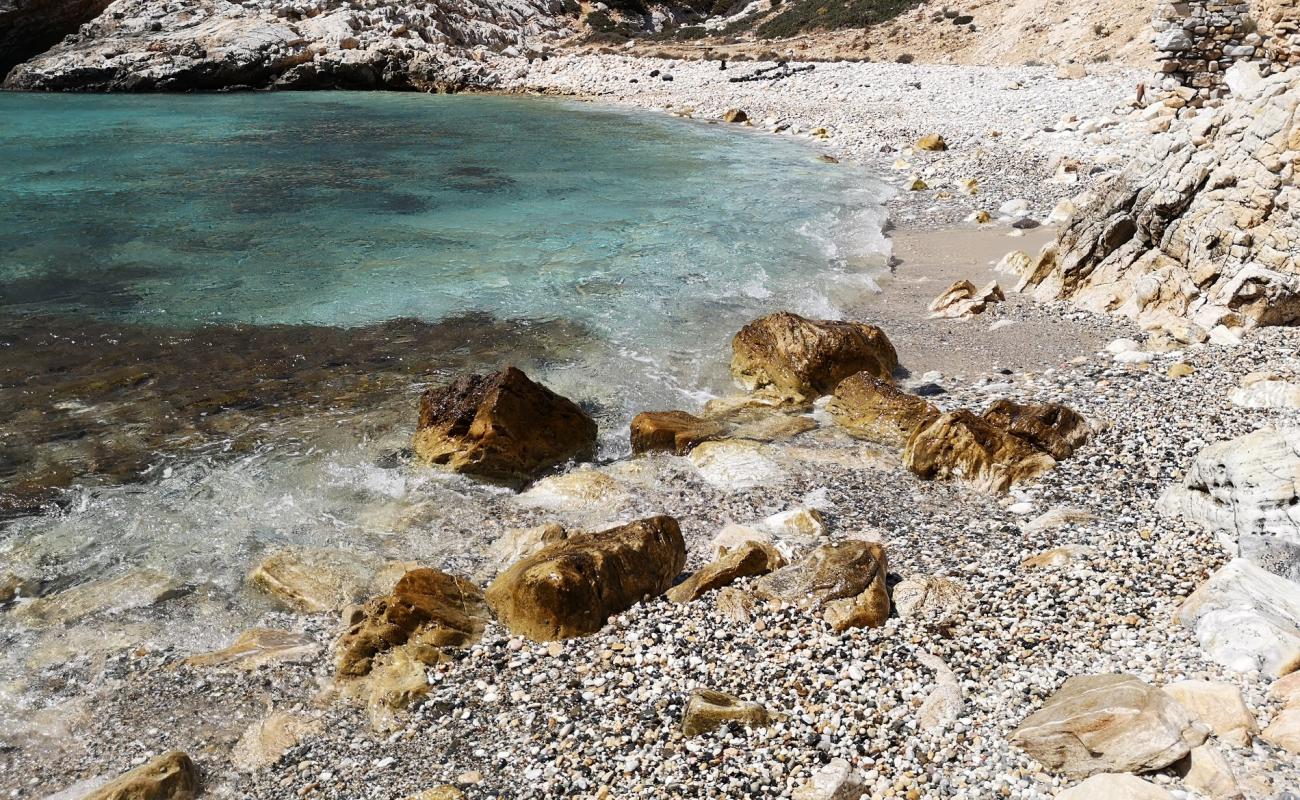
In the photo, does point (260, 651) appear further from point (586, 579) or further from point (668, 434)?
point (668, 434)

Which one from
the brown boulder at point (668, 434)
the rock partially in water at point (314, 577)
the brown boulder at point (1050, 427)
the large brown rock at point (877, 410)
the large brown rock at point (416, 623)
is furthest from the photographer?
the large brown rock at point (877, 410)

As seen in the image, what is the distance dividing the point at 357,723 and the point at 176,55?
165 feet

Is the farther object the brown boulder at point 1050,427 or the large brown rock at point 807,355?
the large brown rock at point 807,355

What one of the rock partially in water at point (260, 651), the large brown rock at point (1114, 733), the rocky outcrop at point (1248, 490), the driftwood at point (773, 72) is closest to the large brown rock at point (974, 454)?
the rocky outcrop at point (1248, 490)

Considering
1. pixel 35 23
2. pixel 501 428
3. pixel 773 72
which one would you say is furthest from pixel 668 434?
pixel 35 23

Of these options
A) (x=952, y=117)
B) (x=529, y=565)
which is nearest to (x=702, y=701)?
(x=529, y=565)

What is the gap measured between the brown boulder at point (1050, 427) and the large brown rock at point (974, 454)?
0.09 metres

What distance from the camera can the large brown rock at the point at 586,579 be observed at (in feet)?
18.5

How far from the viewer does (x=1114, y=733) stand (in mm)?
3863

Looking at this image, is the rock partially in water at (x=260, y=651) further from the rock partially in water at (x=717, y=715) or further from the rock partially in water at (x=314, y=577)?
the rock partially in water at (x=717, y=715)

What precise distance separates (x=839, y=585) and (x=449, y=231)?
13.0 meters

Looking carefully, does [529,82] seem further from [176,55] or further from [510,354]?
[510,354]

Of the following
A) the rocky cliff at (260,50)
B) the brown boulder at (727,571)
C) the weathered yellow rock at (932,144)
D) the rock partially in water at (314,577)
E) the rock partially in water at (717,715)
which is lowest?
the rock partially in water at (314,577)

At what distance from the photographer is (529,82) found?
44531mm
